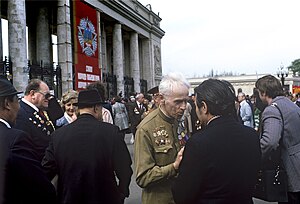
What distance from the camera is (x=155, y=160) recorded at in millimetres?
3197

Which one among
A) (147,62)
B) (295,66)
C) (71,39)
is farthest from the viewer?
(295,66)

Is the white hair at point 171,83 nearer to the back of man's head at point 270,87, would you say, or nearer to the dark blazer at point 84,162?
the dark blazer at point 84,162

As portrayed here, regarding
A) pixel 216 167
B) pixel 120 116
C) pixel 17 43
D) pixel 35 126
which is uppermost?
pixel 17 43

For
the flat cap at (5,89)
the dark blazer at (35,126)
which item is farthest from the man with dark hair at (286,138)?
the flat cap at (5,89)

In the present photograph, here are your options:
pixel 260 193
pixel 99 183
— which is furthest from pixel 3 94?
pixel 260 193

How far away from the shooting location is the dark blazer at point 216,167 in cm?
256

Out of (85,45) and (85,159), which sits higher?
(85,45)

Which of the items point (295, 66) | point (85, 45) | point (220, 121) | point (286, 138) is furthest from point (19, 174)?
point (295, 66)

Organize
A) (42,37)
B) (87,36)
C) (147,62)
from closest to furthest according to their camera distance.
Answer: (87,36), (42,37), (147,62)

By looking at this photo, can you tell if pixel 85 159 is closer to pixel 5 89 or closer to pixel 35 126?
pixel 5 89

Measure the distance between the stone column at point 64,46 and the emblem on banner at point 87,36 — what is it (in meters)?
0.91

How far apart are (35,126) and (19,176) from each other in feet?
7.25

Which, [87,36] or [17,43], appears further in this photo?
[87,36]

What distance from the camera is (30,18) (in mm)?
29078
